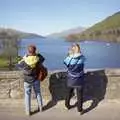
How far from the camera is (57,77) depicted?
28.9 ft

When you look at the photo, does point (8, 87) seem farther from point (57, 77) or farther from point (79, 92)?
point (79, 92)

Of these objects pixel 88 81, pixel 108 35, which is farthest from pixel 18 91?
pixel 108 35

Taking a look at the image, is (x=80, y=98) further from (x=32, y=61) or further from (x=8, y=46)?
(x=8, y=46)

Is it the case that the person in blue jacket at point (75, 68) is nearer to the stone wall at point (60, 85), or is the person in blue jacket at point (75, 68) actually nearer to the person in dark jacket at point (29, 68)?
the person in dark jacket at point (29, 68)

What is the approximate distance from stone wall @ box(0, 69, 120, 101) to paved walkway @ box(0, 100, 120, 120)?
25 cm

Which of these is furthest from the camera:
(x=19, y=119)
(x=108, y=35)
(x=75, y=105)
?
(x=108, y=35)

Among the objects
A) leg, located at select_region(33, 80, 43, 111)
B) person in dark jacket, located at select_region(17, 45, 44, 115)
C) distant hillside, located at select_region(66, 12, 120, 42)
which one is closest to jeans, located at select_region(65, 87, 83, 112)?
leg, located at select_region(33, 80, 43, 111)

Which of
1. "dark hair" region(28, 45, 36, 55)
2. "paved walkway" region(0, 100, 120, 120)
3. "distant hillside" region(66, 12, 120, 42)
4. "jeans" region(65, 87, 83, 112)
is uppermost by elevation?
"distant hillside" region(66, 12, 120, 42)

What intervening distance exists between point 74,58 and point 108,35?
586ft

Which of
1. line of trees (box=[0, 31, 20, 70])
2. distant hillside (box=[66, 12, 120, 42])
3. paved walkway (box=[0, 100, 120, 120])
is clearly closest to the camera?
paved walkway (box=[0, 100, 120, 120])

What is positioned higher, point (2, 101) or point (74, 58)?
point (74, 58)

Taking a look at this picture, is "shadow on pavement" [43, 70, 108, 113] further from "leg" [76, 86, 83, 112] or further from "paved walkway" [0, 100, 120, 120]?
"leg" [76, 86, 83, 112]

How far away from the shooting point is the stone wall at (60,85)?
882cm

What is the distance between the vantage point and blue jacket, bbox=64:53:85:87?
7.74 metres
